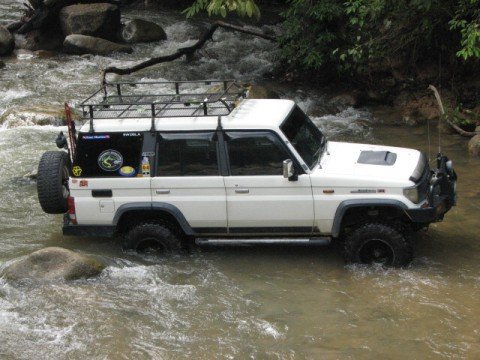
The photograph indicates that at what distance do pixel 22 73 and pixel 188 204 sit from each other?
11.6m

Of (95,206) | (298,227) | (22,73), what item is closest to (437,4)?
(298,227)

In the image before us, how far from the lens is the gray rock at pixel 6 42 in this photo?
2038 centimetres

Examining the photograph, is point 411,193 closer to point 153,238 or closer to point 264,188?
point 264,188

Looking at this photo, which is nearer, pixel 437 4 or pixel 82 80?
pixel 437 4

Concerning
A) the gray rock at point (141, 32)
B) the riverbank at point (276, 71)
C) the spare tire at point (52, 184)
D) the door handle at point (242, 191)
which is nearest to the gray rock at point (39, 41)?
the riverbank at point (276, 71)

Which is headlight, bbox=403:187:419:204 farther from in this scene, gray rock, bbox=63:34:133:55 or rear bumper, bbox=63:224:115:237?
gray rock, bbox=63:34:133:55

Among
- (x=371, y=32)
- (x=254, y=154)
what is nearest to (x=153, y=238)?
(x=254, y=154)

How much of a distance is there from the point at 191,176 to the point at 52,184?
1.68 m

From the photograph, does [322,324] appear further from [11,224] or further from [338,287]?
[11,224]

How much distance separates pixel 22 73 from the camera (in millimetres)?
18672

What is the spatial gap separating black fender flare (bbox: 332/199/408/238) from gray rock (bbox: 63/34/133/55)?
528 inches

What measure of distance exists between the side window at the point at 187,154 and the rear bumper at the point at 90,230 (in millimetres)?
952

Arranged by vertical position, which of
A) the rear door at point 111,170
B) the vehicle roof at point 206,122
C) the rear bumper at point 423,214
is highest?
the vehicle roof at point 206,122

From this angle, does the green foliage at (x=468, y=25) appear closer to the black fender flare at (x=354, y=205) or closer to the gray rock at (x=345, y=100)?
the gray rock at (x=345, y=100)
